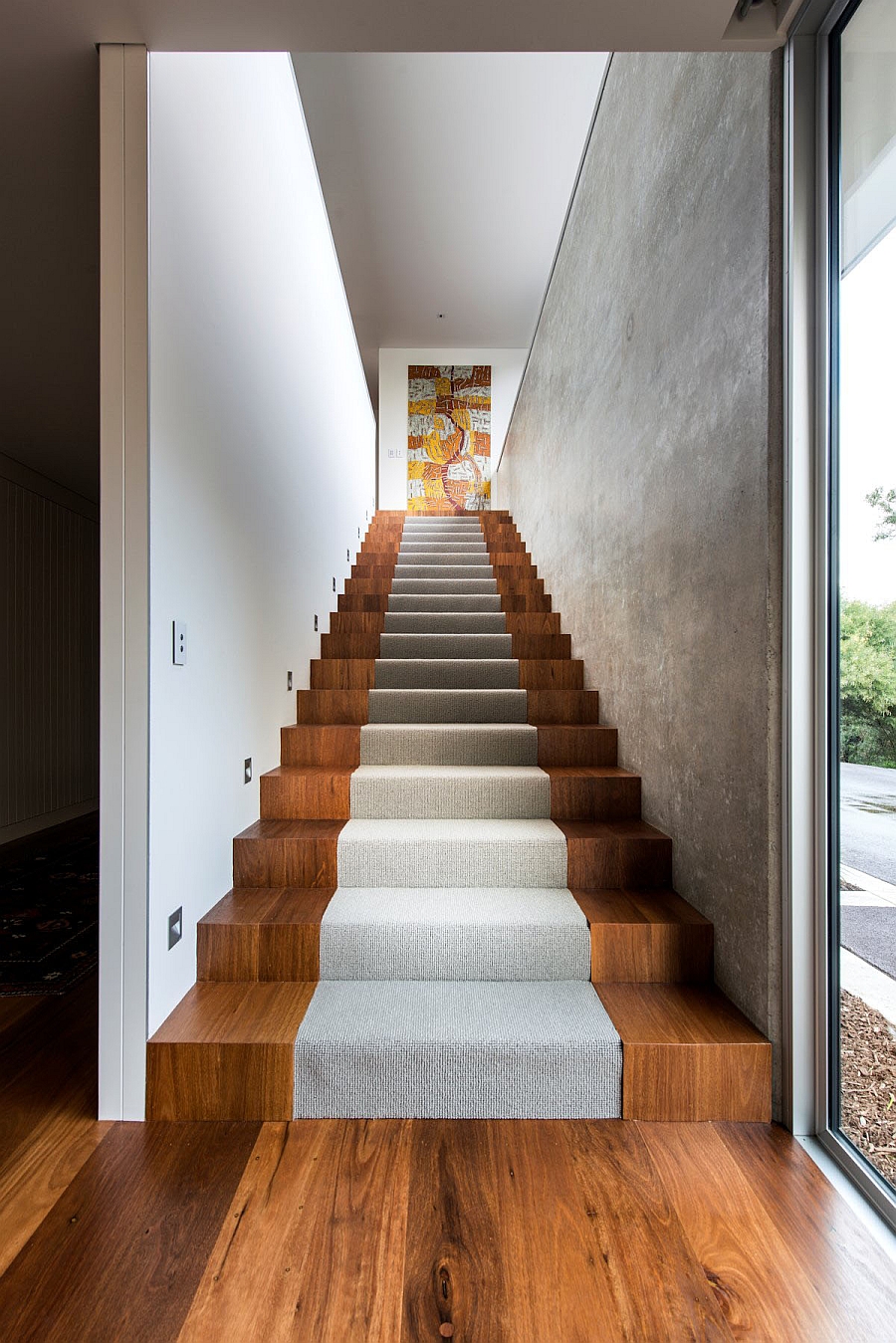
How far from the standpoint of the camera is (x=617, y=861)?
6.86ft

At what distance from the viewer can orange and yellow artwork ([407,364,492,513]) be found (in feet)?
29.7

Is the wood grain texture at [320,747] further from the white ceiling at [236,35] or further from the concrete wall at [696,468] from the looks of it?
the white ceiling at [236,35]

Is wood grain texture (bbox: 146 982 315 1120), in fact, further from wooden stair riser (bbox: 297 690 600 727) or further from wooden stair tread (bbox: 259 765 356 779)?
wooden stair riser (bbox: 297 690 600 727)

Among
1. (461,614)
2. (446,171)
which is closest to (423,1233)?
(461,614)

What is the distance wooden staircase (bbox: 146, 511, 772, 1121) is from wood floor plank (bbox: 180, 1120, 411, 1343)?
7.0 inches

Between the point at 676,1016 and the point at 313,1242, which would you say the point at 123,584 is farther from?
the point at 676,1016

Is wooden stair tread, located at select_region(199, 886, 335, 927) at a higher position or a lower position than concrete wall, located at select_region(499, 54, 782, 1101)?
lower

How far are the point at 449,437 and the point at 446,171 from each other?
341 centimetres

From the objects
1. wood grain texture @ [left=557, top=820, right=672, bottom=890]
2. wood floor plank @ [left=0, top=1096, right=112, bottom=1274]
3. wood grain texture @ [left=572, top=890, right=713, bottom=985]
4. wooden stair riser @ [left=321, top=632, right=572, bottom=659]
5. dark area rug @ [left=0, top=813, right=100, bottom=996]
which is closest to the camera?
wood floor plank @ [left=0, top=1096, right=112, bottom=1274]

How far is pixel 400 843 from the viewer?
2109 millimetres

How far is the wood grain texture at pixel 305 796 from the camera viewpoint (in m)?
2.39

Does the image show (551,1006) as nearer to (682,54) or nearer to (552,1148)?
(552,1148)

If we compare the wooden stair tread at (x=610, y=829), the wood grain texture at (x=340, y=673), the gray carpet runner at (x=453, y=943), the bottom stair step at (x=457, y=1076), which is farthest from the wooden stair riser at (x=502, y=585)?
the bottom stair step at (x=457, y=1076)

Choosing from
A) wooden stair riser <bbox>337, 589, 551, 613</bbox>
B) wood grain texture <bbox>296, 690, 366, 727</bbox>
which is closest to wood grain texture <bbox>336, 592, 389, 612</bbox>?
wooden stair riser <bbox>337, 589, 551, 613</bbox>
